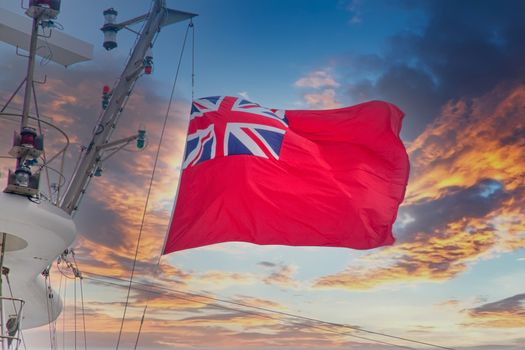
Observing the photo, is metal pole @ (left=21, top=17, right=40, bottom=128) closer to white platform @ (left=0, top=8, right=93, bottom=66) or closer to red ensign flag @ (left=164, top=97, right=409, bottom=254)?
white platform @ (left=0, top=8, right=93, bottom=66)

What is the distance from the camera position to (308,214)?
54.6ft

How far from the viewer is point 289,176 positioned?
17.3 m

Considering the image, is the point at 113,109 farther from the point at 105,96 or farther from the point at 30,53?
the point at 30,53

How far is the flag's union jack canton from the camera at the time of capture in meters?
17.0

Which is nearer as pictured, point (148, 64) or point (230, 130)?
point (230, 130)

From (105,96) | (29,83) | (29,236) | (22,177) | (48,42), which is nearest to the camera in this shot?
(22,177)

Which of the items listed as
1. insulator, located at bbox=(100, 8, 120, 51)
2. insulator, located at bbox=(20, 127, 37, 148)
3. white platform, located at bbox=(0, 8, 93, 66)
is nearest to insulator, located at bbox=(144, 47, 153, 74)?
insulator, located at bbox=(100, 8, 120, 51)

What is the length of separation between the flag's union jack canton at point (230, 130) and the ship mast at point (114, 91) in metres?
2.85

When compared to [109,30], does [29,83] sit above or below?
below

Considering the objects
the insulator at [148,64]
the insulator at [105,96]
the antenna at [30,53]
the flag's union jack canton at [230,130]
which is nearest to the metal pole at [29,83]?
the antenna at [30,53]

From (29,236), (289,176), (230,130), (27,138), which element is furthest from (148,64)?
(29,236)

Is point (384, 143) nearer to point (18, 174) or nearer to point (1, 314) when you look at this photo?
point (18, 174)

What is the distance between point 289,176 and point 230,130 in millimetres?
2169

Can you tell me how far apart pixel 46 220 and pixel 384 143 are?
9766mm
